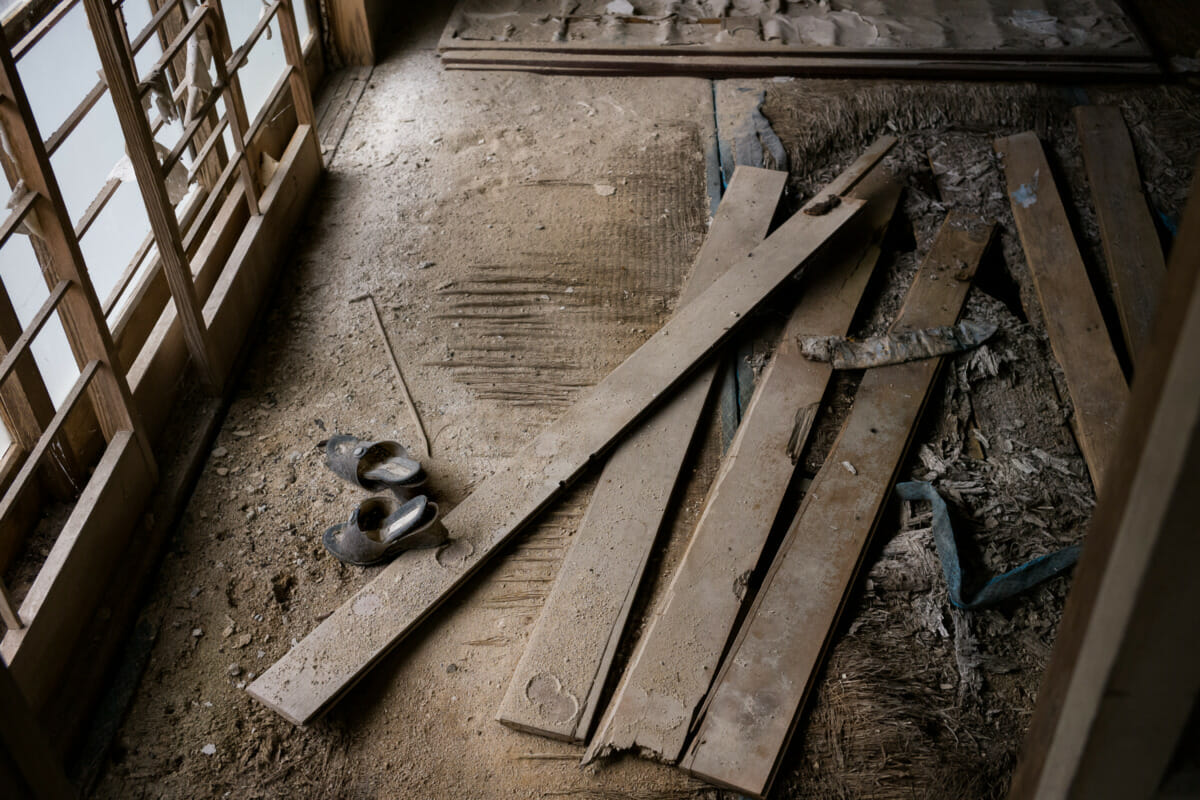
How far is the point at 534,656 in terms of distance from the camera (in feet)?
7.84

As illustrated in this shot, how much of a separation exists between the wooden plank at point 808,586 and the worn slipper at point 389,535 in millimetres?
874

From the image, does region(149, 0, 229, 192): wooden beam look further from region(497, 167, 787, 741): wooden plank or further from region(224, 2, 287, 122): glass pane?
region(497, 167, 787, 741): wooden plank

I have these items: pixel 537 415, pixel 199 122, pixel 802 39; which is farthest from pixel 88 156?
pixel 802 39

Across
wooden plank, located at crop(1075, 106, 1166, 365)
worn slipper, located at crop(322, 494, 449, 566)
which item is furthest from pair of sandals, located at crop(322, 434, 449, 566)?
wooden plank, located at crop(1075, 106, 1166, 365)

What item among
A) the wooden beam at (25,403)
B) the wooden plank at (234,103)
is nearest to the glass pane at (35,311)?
the wooden beam at (25,403)

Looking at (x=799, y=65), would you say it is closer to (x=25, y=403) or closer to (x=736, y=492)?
(x=736, y=492)

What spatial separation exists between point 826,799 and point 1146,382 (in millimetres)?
1724

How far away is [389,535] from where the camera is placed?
2605 mm

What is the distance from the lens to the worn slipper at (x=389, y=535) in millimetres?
2572

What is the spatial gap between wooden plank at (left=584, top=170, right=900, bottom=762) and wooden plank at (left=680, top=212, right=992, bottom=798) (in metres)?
0.07

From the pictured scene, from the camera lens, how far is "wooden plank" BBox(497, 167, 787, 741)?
230 centimetres

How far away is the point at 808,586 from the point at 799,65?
306 cm

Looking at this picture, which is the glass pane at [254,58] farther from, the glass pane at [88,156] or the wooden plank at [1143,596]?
the wooden plank at [1143,596]

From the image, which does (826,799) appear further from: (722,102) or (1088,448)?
(722,102)
